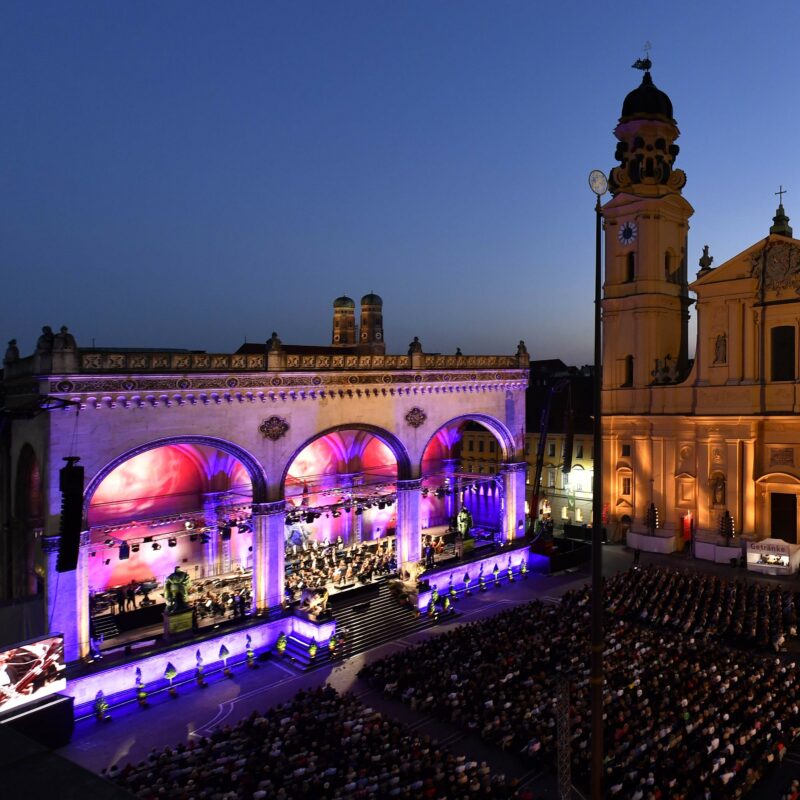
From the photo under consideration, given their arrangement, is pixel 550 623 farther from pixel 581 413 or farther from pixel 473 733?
pixel 581 413

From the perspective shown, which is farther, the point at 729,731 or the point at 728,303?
the point at 728,303

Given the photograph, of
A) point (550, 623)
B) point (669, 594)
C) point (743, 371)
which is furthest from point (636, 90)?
→ point (550, 623)

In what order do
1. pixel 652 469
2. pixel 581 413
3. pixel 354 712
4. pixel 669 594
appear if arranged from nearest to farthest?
pixel 354 712 < pixel 669 594 < pixel 652 469 < pixel 581 413

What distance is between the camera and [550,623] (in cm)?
2339

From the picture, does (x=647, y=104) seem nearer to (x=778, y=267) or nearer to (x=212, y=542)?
(x=778, y=267)

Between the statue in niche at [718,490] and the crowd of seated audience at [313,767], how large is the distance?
24.3 m

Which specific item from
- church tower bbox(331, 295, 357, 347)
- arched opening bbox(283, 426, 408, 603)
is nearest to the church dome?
church tower bbox(331, 295, 357, 347)

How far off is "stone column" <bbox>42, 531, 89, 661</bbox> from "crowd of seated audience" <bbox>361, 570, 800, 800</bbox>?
9.40 meters

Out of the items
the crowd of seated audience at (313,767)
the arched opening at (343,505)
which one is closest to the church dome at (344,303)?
the arched opening at (343,505)

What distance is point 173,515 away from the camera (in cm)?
2903

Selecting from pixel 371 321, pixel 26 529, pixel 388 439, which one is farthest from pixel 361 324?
pixel 26 529

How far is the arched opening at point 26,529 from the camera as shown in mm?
23484

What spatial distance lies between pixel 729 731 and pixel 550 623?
8.37 m

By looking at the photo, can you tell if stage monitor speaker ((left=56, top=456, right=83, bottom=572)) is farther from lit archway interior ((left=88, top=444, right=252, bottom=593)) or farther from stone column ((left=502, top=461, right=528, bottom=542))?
stone column ((left=502, top=461, right=528, bottom=542))
